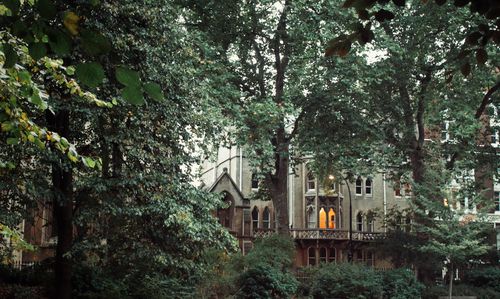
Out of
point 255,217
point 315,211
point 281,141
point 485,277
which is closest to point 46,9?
point 281,141

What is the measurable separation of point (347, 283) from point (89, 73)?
82.7 ft

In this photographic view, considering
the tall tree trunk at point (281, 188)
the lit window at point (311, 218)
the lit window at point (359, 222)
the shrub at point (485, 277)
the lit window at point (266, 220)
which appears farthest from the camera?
the lit window at point (359, 222)

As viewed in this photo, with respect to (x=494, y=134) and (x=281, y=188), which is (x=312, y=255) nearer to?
(x=494, y=134)

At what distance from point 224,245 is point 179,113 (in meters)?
4.13

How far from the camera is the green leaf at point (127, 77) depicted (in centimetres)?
260

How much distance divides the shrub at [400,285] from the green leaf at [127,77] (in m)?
26.1

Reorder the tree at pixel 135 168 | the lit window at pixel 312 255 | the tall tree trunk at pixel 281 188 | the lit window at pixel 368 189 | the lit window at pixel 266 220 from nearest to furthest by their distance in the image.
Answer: the tree at pixel 135 168 < the tall tree trunk at pixel 281 188 < the lit window at pixel 312 255 < the lit window at pixel 266 220 < the lit window at pixel 368 189

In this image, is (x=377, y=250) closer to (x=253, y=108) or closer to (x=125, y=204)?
(x=253, y=108)

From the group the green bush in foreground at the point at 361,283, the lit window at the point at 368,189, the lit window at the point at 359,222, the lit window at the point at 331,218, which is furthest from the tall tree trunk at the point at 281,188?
the lit window at the point at 368,189

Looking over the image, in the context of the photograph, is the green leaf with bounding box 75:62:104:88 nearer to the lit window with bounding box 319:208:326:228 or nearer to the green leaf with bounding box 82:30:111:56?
the green leaf with bounding box 82:30:111:56

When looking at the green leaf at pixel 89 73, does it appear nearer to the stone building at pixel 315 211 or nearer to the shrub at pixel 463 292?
the shrub at pixel 463 292

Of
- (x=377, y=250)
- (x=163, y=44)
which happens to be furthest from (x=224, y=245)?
(x=377, y=250)

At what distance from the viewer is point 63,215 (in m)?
17.4

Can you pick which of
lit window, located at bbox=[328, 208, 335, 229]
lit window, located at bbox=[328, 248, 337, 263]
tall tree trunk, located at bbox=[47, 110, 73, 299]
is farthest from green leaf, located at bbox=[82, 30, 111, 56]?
lit window, located at bbox=[328, 208, 335, 229]
